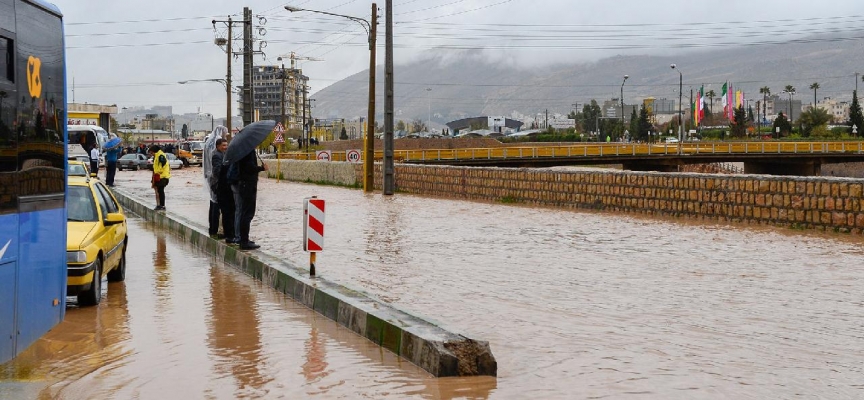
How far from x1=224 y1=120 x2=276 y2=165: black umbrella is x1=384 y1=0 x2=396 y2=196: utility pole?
909 inches

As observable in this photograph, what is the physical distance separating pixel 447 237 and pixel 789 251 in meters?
5.56

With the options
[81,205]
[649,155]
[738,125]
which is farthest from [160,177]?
[738,125]

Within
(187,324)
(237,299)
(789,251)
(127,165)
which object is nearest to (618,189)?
(789,251)

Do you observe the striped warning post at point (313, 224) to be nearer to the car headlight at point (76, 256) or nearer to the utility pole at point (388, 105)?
the car headlight at point (76, 256)

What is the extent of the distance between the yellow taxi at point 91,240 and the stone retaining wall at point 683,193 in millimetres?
11764

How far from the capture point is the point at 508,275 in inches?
514

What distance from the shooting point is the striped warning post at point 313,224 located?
38.4ft

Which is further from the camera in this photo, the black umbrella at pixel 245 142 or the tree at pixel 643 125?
the tree at pixel 643 125

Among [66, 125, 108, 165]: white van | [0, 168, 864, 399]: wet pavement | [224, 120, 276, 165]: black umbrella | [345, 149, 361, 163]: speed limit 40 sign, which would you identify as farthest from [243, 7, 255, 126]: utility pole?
[224, 120, 276, 165]: black umbrella

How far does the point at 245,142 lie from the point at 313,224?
9.40ft

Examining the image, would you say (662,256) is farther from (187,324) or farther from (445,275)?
(187,324)

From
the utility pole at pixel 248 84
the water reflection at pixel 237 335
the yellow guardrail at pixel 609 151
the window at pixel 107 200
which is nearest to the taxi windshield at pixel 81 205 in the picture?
the window at pixel 107 200

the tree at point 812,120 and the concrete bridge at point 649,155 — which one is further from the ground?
the tree at point 812,120

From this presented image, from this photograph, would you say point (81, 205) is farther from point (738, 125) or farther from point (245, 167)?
point (738, 125)
